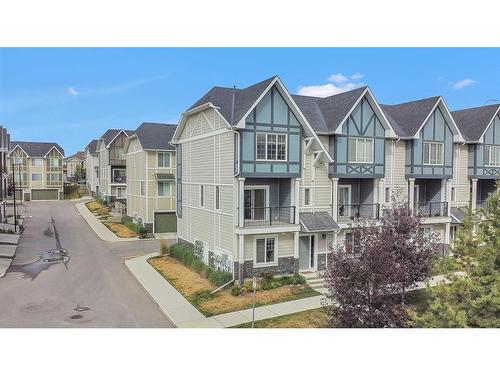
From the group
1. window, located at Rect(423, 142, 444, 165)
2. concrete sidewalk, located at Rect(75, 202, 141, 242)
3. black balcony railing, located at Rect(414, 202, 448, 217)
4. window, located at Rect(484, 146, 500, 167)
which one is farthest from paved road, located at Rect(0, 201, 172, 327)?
window, located at Rect(484, 146, 500, 167)

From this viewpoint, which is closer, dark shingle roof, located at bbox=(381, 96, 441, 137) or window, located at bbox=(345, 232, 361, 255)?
window, located at bbox=(345, 232, 361, 255)

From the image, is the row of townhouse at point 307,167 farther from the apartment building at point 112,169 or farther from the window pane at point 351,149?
the apartment building at point 112,169

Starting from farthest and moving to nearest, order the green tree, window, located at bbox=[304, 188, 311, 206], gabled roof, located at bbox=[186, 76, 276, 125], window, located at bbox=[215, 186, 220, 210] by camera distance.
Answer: window, located at bbox=[304, 188, 311, 206]
window, located at bbox=[215, 186, 220, 210]
gabled roof, located at bbox=[186, 76, 276, 125]
the green tree

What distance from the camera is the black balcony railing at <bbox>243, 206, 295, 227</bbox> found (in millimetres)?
14730

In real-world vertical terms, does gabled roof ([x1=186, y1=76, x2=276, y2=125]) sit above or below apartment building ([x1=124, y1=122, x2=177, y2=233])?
above

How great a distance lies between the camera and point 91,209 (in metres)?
31.4

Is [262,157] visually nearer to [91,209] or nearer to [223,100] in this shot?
[223,100]

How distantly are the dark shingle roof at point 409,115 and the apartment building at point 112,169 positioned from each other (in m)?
18.1

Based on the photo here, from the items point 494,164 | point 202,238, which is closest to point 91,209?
point 202,238

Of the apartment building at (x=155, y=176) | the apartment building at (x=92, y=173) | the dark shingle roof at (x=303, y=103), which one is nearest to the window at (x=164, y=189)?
the apartment building at (x=155, y=176)

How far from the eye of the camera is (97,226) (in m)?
26.8

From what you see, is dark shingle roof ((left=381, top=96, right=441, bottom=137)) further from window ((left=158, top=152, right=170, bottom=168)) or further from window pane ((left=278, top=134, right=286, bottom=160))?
window ((left=158, top=152, right=170, bottom=168))

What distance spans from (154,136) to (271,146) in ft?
42.0

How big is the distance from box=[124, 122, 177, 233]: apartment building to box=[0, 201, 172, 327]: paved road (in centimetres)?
266
